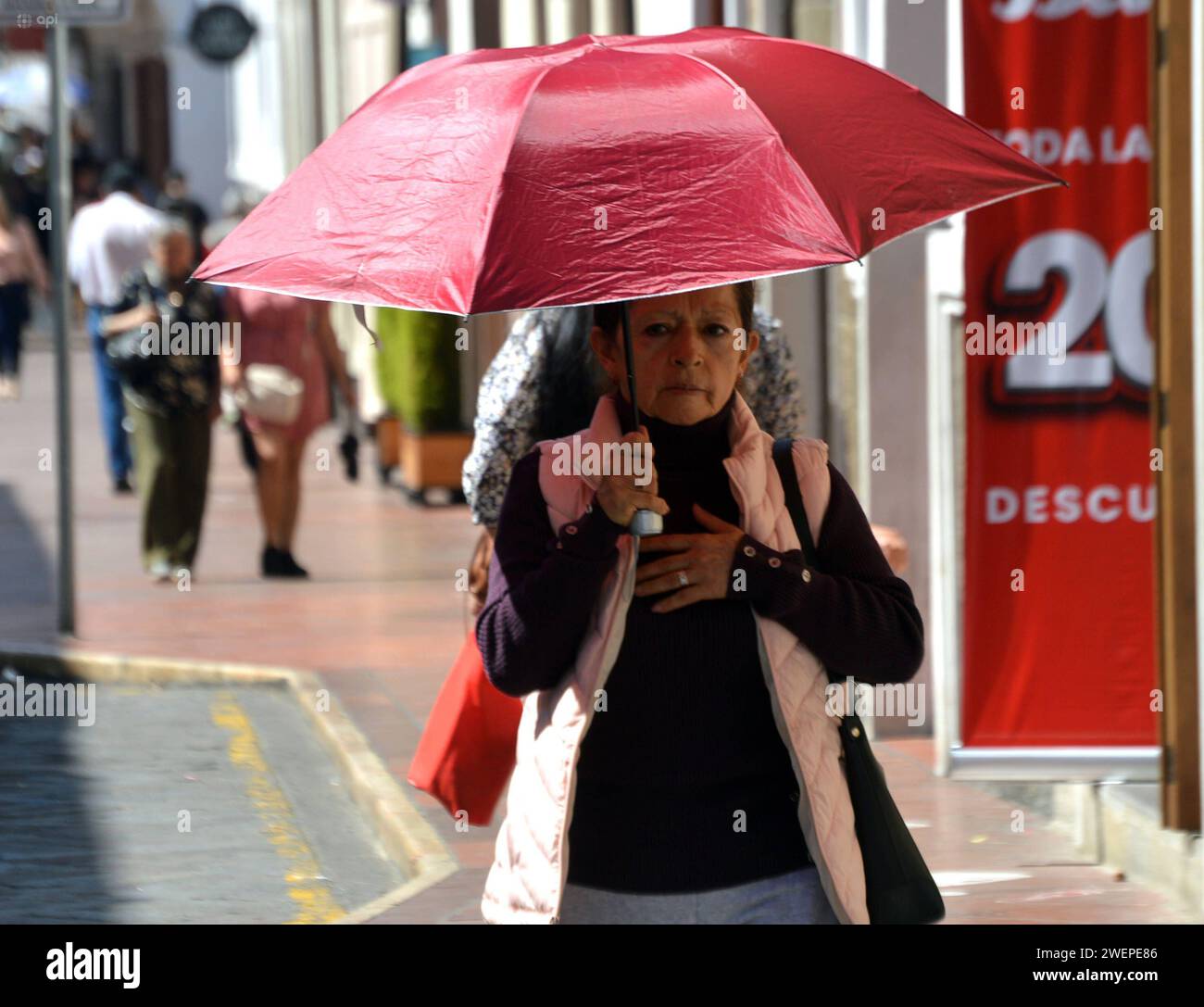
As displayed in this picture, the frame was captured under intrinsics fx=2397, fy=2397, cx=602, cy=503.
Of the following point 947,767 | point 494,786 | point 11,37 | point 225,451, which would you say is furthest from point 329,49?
point 11,37

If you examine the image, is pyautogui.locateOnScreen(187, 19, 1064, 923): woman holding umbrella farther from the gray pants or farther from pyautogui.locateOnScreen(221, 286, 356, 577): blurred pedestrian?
pyautogui.locateOnScreen(221, 286, 356, 577): blurred pedestrian

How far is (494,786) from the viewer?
15.8ft

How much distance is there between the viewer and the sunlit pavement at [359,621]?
6320mm

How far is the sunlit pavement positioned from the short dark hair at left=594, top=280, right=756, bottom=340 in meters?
2.72

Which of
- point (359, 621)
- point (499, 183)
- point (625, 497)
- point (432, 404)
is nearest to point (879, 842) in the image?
point (625, 497)

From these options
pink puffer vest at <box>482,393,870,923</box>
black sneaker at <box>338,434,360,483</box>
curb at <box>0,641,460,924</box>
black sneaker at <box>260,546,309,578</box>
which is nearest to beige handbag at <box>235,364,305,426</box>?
black sneaker at <box>260,546,309,578</box>

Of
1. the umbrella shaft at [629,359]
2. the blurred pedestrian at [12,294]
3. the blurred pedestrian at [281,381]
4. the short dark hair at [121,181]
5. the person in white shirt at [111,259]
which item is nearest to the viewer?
the umbrella shaft at [629,359]

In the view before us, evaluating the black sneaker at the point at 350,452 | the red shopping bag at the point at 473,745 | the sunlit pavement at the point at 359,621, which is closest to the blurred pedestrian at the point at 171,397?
the sunlit pavement at the point at 359,621

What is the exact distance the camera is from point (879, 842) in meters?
3.47

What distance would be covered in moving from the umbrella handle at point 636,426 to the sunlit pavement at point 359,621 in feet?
9.13

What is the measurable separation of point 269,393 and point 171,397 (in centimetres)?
51

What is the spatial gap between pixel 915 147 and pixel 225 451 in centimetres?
1688

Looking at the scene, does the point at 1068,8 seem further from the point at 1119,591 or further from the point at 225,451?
the point at 225,451

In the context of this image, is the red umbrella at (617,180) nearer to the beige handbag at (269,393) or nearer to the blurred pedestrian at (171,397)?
the blurred pedestrian at (171,397)
